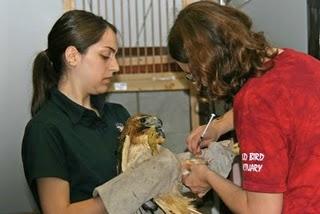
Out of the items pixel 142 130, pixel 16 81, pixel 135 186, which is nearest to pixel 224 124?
pixel 142 130

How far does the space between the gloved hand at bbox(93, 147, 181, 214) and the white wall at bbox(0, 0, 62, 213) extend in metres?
1.01

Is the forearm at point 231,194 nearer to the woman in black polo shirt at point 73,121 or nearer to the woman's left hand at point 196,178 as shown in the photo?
the woman's left hand at point 196,178

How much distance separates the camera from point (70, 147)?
1189mm

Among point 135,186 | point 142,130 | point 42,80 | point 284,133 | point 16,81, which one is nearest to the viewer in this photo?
point 284,133

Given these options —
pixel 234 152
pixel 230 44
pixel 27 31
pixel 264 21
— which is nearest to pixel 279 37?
pixel 264 21

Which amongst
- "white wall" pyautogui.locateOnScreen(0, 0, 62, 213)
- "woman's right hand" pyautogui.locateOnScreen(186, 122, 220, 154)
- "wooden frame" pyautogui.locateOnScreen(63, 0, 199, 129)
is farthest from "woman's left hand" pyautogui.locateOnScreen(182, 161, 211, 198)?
"white wall" pyautogui.locateOnScreen(0, 0, 62, 213)

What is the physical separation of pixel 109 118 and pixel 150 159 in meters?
0.29

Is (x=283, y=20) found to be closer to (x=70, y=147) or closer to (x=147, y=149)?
(x=147, y=149)

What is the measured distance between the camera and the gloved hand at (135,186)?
1.11 meters

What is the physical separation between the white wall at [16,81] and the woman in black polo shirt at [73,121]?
0.69 metres

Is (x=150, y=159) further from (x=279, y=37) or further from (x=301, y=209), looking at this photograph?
(x=279, y=37)

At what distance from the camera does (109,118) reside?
1.40 m

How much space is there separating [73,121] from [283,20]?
70 cm

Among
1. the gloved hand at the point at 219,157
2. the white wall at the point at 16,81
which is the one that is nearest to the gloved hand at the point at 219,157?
the gloved hand at the point at 219,157
